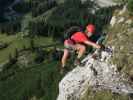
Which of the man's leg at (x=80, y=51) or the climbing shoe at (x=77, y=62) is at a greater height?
the man's leg at (x=80, y=51)

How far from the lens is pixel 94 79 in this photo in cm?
3450

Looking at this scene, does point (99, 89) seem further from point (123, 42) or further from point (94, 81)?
point (123, 42)

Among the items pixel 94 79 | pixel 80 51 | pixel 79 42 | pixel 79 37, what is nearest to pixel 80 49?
pixel 80 51

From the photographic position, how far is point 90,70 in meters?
36.1

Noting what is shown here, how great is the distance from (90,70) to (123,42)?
423 cm

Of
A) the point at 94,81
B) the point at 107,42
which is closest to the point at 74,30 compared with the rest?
the point at 107,42

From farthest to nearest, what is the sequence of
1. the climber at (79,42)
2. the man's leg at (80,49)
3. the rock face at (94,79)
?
the man's leg at (80,49) → the climber at (79,42) → the rock face at (94,79)

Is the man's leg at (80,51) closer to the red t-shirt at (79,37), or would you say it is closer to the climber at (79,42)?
the climber at (79,42)

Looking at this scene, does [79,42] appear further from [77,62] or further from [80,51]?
[77,62]

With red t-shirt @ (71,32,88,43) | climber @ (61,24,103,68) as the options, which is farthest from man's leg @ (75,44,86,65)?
red t-shirt @ (71,32,88,43)

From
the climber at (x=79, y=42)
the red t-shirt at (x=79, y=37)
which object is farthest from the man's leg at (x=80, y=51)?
the red t-shirt at (x=79, y=37)

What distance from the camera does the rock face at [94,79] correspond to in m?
33.0

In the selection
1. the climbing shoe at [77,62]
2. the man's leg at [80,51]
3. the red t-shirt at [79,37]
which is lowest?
the climbing shoe at [77,62]

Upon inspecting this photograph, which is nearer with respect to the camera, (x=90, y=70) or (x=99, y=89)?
(x=99, y=89)
